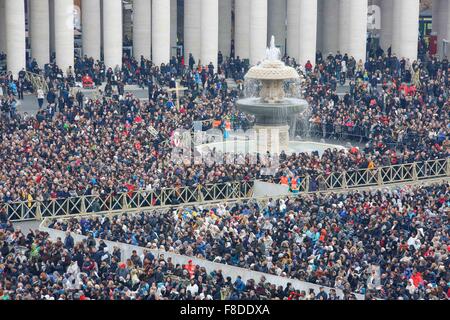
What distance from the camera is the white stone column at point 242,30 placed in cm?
11319

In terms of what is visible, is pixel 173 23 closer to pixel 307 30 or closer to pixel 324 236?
pixel 307 30

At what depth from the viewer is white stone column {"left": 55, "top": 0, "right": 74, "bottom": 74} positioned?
102938mm

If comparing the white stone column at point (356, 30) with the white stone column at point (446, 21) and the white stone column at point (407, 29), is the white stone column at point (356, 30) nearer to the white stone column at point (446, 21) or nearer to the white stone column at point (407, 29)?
the white stone column at point (407, 29)

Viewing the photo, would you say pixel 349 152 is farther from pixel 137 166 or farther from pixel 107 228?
pixel 107 228

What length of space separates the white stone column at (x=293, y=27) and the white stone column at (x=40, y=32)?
18.3 meters

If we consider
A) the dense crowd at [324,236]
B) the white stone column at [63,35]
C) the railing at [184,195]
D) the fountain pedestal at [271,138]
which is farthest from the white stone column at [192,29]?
the dense crowd at [324,236]

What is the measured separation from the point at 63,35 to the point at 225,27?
21837 millimetres

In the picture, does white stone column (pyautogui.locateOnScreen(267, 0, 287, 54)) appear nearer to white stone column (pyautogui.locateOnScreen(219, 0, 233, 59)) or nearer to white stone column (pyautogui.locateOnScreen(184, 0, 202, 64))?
white stone column (pyautogui.locateOnScreen(219, 0, 233, 59))
